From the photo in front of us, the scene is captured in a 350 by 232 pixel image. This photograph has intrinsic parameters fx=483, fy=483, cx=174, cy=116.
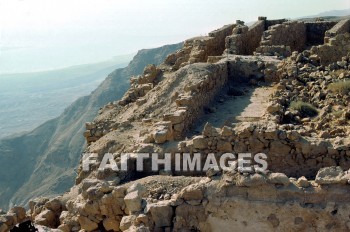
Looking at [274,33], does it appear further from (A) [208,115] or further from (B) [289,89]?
(A) [208,115]

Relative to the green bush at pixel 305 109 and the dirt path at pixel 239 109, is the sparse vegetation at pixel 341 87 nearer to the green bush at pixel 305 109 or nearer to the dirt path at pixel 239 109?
the green bush at pixel 305 109

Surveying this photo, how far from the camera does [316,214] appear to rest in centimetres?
663

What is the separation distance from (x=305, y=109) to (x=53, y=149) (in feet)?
253

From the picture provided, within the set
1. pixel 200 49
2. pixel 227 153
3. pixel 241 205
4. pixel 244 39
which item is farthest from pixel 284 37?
pixel 241 205

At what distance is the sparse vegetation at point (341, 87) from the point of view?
12.4 meters

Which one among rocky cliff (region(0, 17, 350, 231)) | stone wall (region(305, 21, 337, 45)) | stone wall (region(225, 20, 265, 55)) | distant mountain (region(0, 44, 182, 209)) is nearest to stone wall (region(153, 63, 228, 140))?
rocky cliff (region(0, 17, 350, 231))

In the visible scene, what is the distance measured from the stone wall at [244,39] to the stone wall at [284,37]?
2.92ft

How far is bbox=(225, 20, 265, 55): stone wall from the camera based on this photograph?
59.7 feet

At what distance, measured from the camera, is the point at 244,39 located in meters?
19.8

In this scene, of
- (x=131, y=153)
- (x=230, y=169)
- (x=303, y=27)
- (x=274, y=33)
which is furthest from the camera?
(x=303, y=27)

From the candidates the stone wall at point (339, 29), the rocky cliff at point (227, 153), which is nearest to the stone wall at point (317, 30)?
the stone wall at point (339, 29)

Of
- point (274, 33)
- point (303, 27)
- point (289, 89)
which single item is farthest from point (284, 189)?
point (303, 27)

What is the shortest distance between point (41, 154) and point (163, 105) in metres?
83.1

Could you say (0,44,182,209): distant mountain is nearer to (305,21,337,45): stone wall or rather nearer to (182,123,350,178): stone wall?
(305,21,337,45): stone wall
